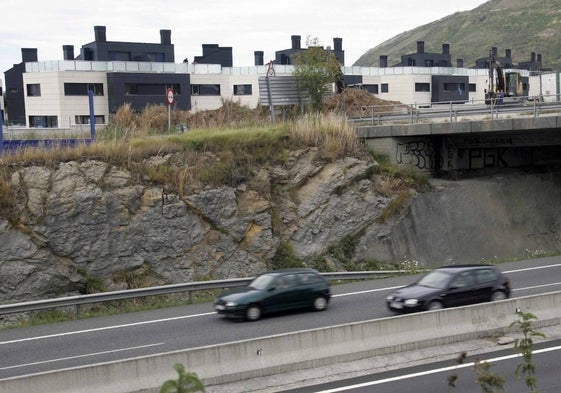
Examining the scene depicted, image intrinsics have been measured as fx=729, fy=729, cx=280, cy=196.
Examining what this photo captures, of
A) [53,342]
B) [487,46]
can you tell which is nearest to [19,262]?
[53,342]

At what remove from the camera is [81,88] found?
56.9 m

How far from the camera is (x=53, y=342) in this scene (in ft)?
55.6

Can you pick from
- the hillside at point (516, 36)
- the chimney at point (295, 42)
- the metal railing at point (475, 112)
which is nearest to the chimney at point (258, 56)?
the chimney at point (295, 42)

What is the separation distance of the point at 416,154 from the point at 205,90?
107 feet

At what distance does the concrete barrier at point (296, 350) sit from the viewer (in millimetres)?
12000

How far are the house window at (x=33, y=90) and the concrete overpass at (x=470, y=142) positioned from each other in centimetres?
3359

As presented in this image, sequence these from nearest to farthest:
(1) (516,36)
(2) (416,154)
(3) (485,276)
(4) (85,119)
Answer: (3) (485,276), (2) (416,154), (4) (85,119), (1) (516,36)

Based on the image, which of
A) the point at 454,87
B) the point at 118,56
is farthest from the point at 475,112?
the point at 454,87

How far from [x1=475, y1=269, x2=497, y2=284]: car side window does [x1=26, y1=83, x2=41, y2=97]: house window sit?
153ft

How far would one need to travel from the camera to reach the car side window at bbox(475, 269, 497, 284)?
18.7m

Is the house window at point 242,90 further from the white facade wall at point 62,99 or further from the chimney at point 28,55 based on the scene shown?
the chimney at point 28,55

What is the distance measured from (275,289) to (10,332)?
6846 mm

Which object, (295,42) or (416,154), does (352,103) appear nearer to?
(416,154)

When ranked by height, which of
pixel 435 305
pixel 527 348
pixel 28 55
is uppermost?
pixel 28 55
